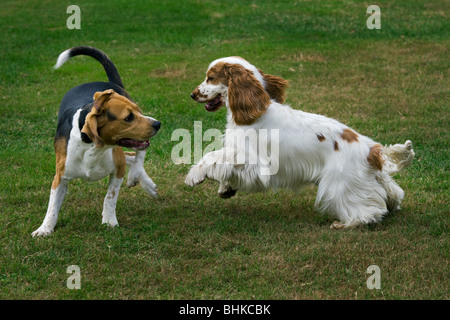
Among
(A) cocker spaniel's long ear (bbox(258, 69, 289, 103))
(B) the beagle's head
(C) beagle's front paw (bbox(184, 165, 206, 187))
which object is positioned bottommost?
(C) beagle's front paw (bbox(184, 165, 206, 187))

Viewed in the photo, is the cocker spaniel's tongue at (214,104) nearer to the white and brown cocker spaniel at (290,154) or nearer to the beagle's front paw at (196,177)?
the white and brown cocker spaniel at (290,154)

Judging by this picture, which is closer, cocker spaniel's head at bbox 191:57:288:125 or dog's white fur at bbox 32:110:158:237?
dog's white fur at bbox 32:110:158:237

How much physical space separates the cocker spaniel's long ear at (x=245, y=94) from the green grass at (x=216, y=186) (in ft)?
3.43

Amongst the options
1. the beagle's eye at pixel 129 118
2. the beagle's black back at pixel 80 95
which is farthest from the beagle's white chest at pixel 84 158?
the beagle's eye at pixel 129 118

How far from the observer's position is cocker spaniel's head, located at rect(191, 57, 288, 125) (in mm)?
5879

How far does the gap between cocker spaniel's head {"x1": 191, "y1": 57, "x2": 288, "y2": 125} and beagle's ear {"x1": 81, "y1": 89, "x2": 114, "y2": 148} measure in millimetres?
1229

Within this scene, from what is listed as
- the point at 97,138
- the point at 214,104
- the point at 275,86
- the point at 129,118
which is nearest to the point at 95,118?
the point at 97,138

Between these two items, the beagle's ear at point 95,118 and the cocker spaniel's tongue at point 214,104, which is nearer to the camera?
the beagle's ear at point 95,118

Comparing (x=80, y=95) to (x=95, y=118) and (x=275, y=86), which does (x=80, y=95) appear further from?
(x=275, y=86)

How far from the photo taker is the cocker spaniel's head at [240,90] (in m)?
5.88

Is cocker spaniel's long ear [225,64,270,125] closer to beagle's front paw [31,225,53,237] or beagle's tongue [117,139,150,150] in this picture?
beagle's tongue [117,139,150,150]

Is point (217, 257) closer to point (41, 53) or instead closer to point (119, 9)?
point (41, 53)

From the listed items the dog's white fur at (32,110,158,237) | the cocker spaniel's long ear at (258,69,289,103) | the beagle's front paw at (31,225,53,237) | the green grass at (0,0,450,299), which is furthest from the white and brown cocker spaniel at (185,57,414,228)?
the beagle's front paw at (31,225,53,237)

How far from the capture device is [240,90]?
19.2 ft
